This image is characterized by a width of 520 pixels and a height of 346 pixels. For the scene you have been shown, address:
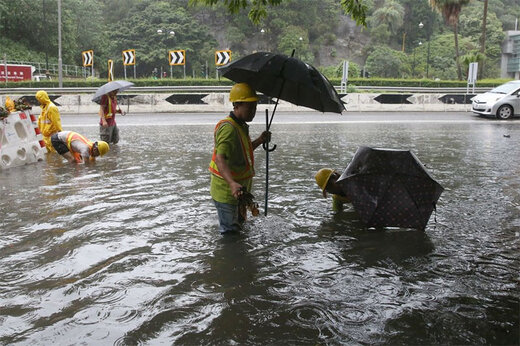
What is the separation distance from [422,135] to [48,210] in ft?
36.5

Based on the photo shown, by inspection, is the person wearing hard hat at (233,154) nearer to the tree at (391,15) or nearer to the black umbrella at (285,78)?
the black umbrella at (285,78)

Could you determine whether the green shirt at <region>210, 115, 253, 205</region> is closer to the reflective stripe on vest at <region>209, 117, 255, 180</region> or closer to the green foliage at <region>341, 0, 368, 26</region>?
the reflective stripe on vest at <region>209, 117, 255, 180</region>

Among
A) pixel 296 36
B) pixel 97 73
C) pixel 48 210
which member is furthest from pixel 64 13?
pixel 48 210

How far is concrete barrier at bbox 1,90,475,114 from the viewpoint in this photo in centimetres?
2348

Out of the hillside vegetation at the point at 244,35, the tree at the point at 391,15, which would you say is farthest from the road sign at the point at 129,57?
the tree at the point at 391,15

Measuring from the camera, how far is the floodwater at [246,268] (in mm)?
3320

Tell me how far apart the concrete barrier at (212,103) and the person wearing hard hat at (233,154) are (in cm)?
1898

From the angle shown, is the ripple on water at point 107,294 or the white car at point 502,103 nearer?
the ripple on water at point 107,294

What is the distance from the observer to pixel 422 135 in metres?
14.4

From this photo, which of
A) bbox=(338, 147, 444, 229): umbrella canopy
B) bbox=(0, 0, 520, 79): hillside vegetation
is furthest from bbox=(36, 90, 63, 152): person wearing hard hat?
bbox=(0, 0, 520, 79): hillside vegetation

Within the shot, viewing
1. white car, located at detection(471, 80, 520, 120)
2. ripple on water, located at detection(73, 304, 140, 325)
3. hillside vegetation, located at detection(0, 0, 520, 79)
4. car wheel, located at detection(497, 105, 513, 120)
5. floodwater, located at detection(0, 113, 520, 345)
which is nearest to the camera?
floodwater, located at detection(0, 113, 520, 345)

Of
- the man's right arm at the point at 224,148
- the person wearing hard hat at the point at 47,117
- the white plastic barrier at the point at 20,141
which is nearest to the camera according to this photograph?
the man's right arm at the point at 224,148

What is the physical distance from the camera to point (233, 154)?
4.52 m

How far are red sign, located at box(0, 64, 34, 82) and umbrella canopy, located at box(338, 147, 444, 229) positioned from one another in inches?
1927
